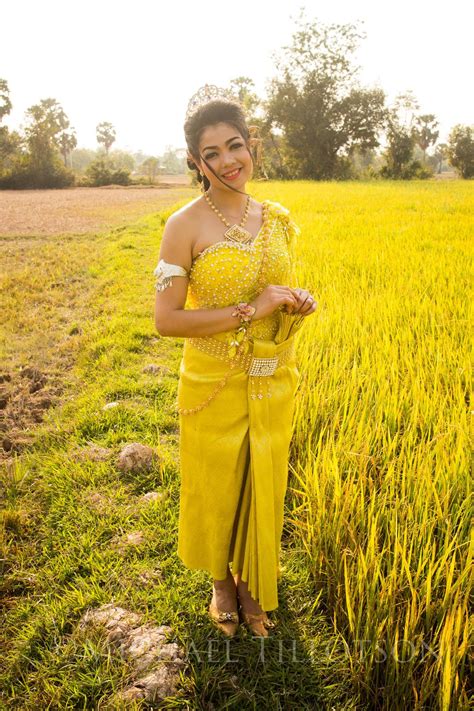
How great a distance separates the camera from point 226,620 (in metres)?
1.55

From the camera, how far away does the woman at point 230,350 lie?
1277mm

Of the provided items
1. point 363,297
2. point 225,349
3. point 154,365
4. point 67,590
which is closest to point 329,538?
point 225,349

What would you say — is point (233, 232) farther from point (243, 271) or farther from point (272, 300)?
point (272, 300)

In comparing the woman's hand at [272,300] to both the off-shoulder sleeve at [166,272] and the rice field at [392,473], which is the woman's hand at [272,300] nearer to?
the off-shoulder sleeve at [166,272]

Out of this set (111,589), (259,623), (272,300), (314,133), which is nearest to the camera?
(272,300)

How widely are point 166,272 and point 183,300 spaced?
0.30 feet

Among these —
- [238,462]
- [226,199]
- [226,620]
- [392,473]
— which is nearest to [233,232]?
[226,199]

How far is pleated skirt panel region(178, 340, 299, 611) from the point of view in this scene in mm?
1381

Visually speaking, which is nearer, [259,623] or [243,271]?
[243,271]

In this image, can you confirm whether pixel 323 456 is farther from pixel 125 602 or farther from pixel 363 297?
pixel 363 297

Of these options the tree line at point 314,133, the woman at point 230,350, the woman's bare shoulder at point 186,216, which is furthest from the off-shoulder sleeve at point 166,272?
the tree line at point 314,133

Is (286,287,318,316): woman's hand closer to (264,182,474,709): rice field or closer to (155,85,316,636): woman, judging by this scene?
(155,85,316,636): woman

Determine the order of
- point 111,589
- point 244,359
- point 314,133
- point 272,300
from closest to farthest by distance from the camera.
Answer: point 272,300 → point 244,359 → point 111,589 → point 314,133

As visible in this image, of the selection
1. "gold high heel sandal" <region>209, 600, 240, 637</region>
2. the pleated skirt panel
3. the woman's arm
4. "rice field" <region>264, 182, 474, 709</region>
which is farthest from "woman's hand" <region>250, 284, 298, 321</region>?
"gold high heel sandal" <region>209, 600, 240, 637</region>
